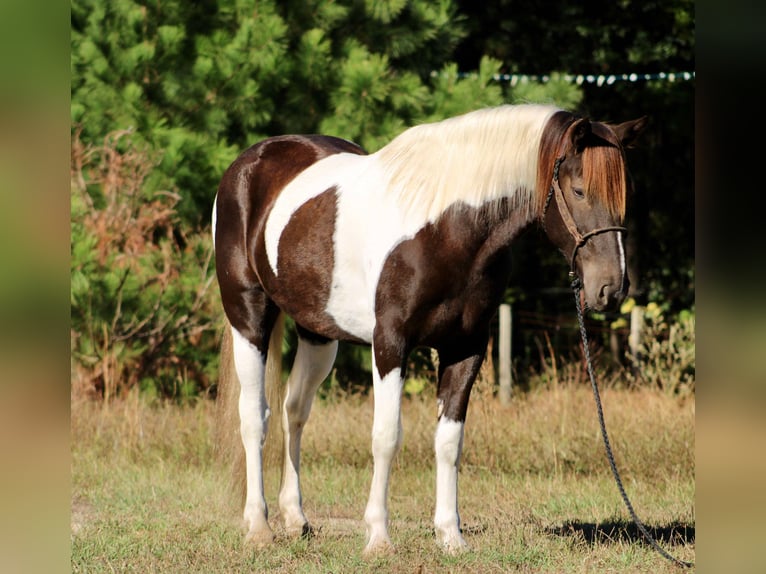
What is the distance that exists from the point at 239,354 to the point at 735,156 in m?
4.14

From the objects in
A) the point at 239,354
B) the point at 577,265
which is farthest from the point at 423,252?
the point at 239,354

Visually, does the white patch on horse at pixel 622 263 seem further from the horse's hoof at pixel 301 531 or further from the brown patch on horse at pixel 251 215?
the horse's hoof at pixel 301 531

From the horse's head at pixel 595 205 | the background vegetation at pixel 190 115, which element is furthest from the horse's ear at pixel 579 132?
the background vegetation at pixel 190 115

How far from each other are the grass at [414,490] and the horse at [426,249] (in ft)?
1.05

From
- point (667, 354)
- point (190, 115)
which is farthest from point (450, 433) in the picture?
point (190, 115)

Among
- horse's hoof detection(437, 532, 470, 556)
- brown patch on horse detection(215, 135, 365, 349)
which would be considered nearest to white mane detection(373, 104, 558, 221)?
brown patch on horse detection(215, 135, 365, 349)

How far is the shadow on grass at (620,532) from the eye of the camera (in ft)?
16.5

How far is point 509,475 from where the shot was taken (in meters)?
6.82

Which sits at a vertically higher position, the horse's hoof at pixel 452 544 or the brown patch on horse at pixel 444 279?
the brown patch on horse at pixel 444 279

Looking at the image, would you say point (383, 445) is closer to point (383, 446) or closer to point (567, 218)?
point (383, 446)

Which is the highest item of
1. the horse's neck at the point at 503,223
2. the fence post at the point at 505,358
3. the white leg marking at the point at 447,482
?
the horse's neck at the point at 503,223

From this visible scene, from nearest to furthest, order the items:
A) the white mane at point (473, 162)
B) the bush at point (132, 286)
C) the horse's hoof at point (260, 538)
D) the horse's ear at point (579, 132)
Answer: the horse's ear at point (579, 132)
the white mane at point (473, 162)
the horse's hoof at point (260, 538)
the bush at point (132, 286)

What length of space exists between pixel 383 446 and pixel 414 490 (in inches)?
71.1

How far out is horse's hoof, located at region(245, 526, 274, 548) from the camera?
203 inches
